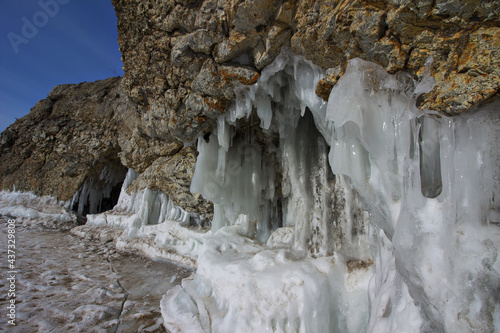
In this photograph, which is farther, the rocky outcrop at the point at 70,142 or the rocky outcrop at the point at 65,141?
the rocky outcrop at the point at 65,141

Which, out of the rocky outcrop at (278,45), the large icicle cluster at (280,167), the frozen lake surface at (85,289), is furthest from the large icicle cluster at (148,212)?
the rocky outcrop at (278,45)

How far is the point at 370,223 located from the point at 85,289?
4.79 metres

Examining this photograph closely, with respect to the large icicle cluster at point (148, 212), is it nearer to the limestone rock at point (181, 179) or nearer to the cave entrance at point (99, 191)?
the limestone rock at point (181, 179)

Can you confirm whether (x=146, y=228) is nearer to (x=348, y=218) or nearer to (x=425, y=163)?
(x=348, y=218)

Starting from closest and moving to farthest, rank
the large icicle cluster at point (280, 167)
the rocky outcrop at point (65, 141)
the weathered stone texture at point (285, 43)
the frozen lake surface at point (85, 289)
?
the weathered stone texture at point (285, 43) < the frozen lake surface at point (85, 289) < the large icicle cluster at point (280, 167) < the rocky outcrop at point (65, 141)

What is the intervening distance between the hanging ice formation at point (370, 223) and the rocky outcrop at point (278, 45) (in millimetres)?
206

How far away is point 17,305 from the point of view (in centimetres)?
388

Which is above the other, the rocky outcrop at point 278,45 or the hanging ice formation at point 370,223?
the rocky outcrop at point 278,45

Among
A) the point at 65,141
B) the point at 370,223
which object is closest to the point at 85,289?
the point at 370,223

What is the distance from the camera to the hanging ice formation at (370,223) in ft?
6.31

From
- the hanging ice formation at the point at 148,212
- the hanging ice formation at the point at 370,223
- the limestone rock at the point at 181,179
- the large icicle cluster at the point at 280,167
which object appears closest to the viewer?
the hanging ice formation at the point at 370,223

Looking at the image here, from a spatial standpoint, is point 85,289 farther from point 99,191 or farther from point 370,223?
point 99,191

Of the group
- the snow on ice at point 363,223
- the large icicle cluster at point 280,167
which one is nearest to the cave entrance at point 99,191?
the large icicle cluster at point 280,167

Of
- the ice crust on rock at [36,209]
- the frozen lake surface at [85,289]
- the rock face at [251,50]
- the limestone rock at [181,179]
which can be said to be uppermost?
the rock face at [251,50]
